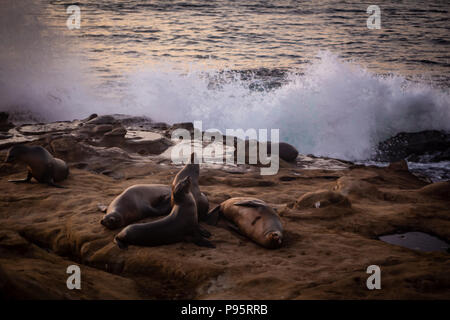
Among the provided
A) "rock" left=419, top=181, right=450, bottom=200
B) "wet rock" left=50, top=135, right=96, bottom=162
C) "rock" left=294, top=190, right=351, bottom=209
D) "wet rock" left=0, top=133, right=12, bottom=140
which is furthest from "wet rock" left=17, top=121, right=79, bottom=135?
"rock" left=419, top=181, right=450, bottom=200

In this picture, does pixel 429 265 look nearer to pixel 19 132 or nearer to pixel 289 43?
pixel 19 132

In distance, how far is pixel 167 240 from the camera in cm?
397

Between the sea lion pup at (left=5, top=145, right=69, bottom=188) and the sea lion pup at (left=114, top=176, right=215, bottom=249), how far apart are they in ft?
8.08

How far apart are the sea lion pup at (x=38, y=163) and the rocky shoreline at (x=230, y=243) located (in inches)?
→ 7.5

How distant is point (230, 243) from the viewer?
4.13 metres

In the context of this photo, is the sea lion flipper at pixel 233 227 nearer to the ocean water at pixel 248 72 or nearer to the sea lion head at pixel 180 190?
the sea lion head at pixel 180 190

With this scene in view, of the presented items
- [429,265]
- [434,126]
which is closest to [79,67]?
[434,126]

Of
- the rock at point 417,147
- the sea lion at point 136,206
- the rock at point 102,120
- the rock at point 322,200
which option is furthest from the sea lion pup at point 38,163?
the rock at point 417,147

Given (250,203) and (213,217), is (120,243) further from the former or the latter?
(250,203)

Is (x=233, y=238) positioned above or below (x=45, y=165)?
below

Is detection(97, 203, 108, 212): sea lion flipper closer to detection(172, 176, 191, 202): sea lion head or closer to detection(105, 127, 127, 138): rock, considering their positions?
detection(172, 176, 191, 202): sea lion head

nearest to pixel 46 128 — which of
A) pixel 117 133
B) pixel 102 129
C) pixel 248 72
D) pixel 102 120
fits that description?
pixel 102 120
